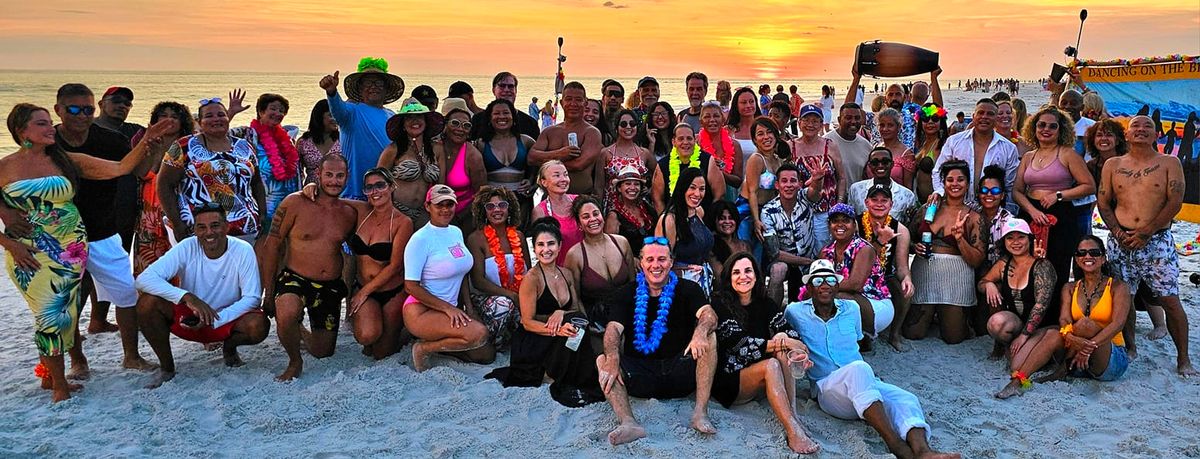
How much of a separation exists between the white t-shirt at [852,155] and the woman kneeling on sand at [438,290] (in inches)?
117

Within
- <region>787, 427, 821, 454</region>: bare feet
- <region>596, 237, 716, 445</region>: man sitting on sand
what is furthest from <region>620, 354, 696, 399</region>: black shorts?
<region>787, 427, 821, 454</region>: bare feet

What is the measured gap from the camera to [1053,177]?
5289mm

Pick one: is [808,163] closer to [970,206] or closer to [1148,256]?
[970,206]

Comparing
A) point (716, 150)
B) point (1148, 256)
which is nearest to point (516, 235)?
point (716, 150)

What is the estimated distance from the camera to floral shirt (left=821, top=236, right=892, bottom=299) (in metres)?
5.02

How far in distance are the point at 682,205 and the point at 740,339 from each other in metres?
1.30

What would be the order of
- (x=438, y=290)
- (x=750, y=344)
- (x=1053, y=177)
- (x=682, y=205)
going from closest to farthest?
(x=750, y=344) → (x=438, y=290) → (x=682, y=205) → (x=1053, y=177)

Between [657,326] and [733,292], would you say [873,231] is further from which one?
[657,326]

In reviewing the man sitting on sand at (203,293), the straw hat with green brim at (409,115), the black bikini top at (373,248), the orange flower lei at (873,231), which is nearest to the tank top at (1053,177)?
the orange flower lei at (873,231)

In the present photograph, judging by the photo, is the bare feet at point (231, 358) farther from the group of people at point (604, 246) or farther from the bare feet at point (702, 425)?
the bare feet at point (702, 425)

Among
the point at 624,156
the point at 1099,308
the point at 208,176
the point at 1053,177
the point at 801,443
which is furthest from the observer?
the point at 624,156

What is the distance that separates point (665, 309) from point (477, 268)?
1447mm

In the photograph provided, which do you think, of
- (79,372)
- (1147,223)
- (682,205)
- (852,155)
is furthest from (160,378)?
(1147,223)

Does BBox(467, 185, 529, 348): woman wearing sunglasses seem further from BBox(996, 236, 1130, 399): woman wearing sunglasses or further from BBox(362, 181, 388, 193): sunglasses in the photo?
BBox(996, 236, 1130, 399): woman wearing sunglasses
